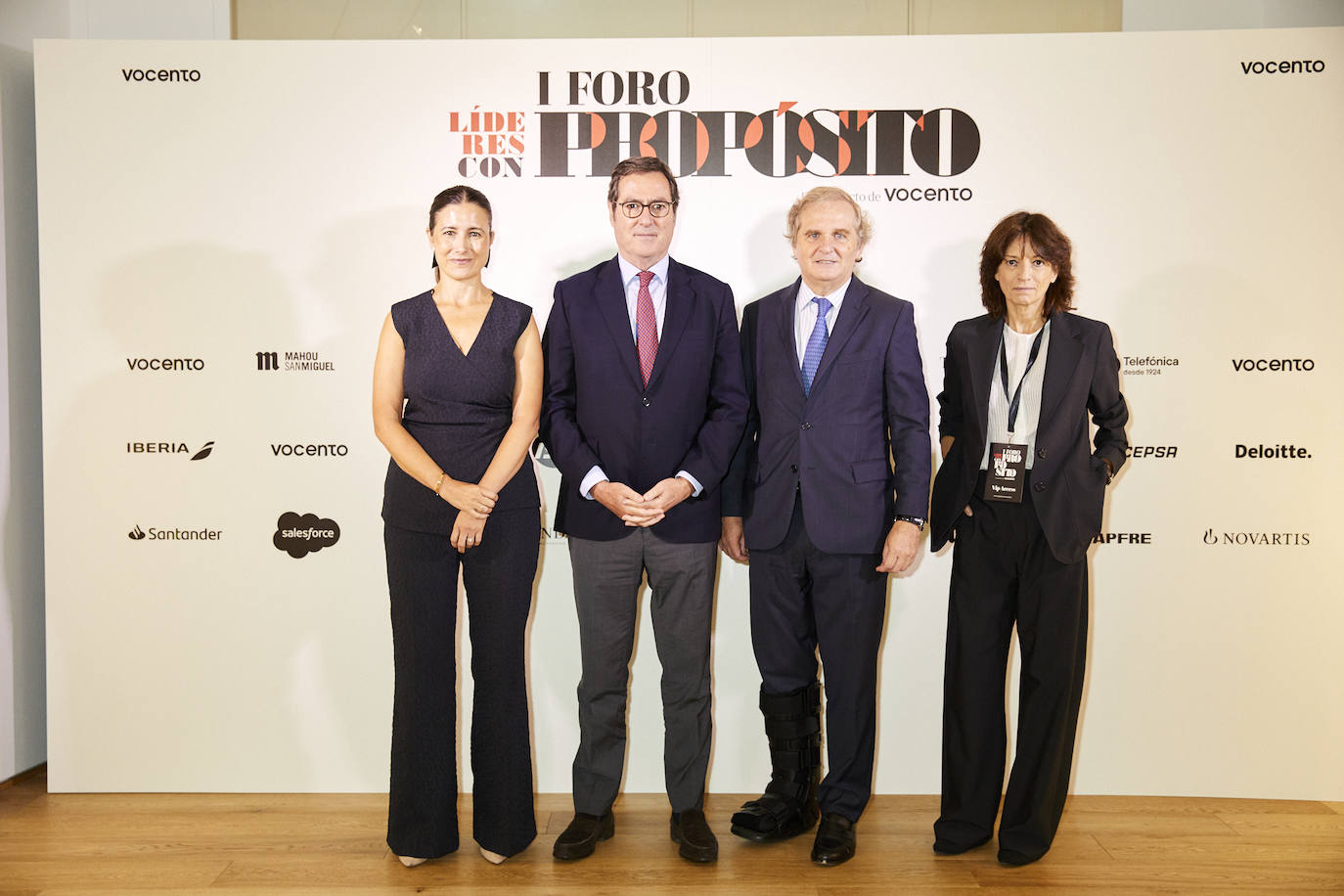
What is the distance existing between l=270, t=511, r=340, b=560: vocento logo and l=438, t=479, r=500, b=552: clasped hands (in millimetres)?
922

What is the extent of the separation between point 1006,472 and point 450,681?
1780mm

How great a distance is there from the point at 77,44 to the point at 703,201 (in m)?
2.31

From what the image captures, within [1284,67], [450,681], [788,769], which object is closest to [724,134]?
[1284,67]

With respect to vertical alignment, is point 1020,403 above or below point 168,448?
above

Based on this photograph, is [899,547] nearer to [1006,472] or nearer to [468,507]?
[1006,472]

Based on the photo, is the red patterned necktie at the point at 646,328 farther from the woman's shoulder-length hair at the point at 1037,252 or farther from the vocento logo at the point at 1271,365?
the vocento logo at the point at 1271,365

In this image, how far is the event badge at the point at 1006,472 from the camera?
→ 9.14 feet

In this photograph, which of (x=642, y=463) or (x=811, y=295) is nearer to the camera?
(x=642, y=463)

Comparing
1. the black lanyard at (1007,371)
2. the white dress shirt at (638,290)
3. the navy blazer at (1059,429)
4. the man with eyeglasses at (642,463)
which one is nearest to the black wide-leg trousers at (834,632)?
the man with eyeglasses at (642,463)

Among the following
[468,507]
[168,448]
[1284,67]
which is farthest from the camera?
[168,448]

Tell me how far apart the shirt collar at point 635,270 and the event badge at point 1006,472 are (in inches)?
45.1

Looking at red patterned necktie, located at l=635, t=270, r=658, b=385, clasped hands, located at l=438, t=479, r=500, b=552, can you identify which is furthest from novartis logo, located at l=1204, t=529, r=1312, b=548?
clasped hands, located at l=438, t=479, r=500, b=552

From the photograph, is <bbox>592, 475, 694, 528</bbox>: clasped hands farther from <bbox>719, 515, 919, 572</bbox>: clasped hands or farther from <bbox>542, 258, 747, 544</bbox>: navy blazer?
<bbox>719, 515, 919, 572</bbox>: clasped hands

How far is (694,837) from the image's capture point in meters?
2.88
